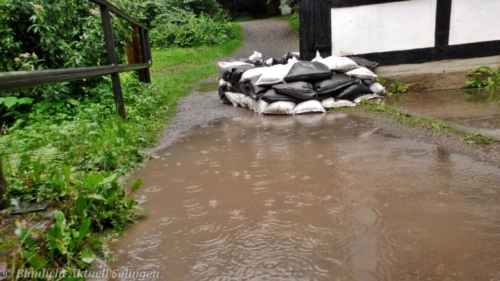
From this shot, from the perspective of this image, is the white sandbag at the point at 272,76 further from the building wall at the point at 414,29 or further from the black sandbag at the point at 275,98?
the building wall at the point at 414,29

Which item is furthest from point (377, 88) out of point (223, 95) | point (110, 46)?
point (110, 46)

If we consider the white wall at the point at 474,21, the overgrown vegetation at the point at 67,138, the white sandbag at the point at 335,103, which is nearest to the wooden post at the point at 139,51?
the overgrown vegetation at the point at 67,138

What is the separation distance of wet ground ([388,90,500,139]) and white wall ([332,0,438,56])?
2.81ft

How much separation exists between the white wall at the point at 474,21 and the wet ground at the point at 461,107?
867 millimetres

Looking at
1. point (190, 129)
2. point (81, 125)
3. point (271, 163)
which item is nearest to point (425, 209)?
point (271, 163)

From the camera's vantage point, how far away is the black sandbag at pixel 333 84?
4.46 meters

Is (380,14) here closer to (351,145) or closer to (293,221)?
(351,145)

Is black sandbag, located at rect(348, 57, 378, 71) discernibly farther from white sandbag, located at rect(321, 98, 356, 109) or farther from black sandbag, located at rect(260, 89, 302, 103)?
black sandbag, located at rect(260, 89, 302, 103)

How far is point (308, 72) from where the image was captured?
4465 millimetres

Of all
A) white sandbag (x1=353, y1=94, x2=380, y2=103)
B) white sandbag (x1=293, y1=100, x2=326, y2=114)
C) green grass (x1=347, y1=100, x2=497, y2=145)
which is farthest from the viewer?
white sandbag (x1=353, y1=94, x2=380, y2=103)

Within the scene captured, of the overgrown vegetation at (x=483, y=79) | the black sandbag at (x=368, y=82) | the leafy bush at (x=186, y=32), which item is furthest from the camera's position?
the leafy bush at (x=186, y=32)

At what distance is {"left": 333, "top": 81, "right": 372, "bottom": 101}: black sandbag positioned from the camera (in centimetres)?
452

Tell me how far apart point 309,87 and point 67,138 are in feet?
9.13

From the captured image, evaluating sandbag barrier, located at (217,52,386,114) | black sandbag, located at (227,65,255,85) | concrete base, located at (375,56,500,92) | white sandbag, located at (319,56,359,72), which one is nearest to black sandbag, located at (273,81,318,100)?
sandbag barrier, located at (217,52,386,114)
